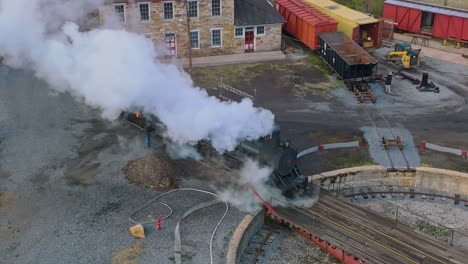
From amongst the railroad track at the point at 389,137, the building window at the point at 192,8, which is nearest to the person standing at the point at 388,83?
the railroad track at the point at 389,137

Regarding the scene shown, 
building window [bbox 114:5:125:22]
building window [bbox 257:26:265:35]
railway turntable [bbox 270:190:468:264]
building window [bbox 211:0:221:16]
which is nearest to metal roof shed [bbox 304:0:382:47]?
building window [bbox 257:26:265:35]

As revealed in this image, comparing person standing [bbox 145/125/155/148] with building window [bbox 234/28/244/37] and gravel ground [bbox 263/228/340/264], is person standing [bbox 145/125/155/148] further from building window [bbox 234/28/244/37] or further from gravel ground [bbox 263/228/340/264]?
building window [bbox 234/28/244/37]

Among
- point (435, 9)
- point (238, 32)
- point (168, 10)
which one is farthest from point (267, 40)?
point (435, 9)

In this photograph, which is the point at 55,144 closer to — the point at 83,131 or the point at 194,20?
the point at 83,131

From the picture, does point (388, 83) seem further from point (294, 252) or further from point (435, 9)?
point (294, 252)

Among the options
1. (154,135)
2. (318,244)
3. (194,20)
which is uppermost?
(194,20)

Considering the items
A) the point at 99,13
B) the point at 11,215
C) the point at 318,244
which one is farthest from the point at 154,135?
the point at 99,13
